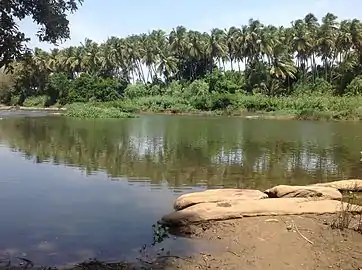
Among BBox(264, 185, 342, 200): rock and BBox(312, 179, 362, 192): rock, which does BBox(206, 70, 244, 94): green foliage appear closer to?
BBox(312, 179, 362, 192): rock

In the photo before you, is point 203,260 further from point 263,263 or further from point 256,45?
point 256,45

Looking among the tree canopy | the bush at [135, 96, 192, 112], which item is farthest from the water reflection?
the bush at [135, 96, 192, 112]

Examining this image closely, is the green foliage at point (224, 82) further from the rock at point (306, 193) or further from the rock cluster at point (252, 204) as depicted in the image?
the rock cluster at point (252, 204)

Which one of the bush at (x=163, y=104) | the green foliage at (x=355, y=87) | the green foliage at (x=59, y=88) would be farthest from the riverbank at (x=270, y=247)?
the green foliage at (x=59, y=88)

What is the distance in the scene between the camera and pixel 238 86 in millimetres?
71688

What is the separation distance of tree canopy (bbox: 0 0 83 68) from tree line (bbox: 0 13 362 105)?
5722cm

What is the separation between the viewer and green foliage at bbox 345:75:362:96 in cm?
6022

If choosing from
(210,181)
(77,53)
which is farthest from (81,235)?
(77,53)

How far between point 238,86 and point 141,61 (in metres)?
20.5

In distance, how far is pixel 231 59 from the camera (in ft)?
261

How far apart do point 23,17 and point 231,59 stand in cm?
7495

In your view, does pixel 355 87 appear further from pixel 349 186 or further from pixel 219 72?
pixel 349 186

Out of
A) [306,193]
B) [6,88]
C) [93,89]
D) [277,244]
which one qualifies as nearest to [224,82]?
[93,89]

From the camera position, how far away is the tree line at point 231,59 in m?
66.8
